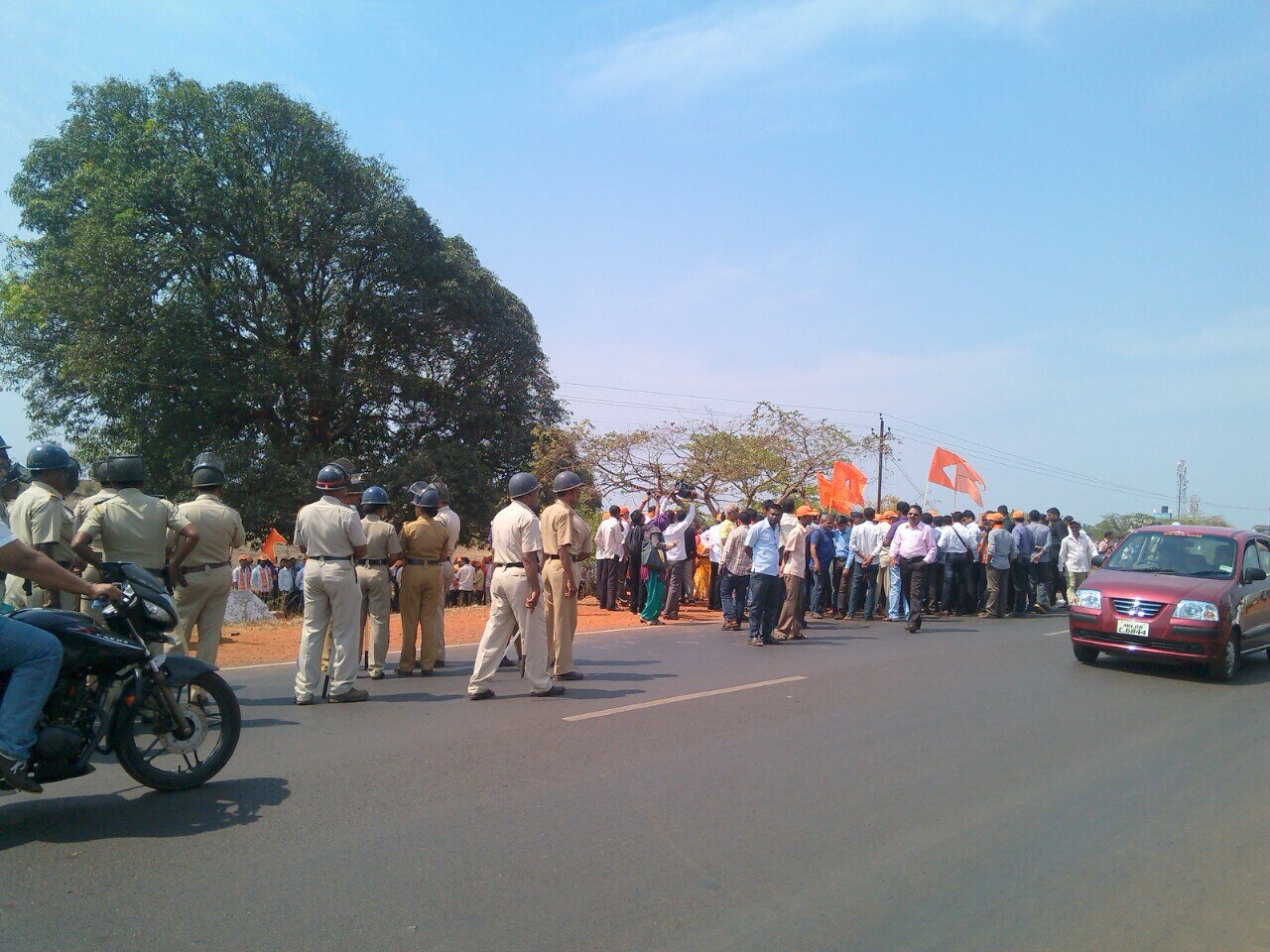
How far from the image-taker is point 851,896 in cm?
414

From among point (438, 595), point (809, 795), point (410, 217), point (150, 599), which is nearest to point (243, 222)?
point (410, 217)

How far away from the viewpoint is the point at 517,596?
8.23 metres

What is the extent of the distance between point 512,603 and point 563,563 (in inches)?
38.8

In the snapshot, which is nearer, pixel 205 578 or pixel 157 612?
pixel 157 612

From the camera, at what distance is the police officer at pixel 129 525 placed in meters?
6.83

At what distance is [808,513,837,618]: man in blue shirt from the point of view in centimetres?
1639

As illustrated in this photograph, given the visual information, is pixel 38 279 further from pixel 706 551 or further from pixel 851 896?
pixel 851 896

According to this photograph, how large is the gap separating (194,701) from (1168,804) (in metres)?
5.87

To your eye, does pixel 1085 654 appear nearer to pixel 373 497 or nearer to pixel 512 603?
pixel 512 603

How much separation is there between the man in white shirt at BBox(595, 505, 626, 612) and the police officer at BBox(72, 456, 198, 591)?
1002cm

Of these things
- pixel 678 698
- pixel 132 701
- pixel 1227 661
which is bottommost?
pixel 678 698

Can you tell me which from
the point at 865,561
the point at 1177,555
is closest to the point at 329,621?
the point at 1177,555

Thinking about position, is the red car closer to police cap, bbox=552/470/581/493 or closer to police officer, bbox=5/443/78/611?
police cap, bbox=552/470/581/493

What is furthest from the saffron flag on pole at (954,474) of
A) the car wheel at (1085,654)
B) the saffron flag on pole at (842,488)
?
the car wheel at (1085,654)
